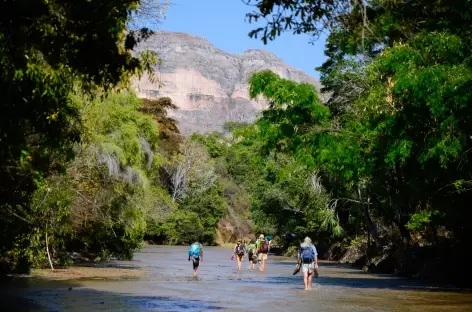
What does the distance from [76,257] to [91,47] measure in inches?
1047

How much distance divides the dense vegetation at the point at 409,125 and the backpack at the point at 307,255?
272cm

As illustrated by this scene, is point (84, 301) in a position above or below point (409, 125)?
below

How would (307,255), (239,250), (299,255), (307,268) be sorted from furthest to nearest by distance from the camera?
(239,250)
(299,255)
(307,255)
(307,268)

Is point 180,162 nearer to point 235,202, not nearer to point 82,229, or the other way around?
point 235,202

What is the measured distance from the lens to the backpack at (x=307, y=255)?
2264 cm

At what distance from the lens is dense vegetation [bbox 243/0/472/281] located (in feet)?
60.3

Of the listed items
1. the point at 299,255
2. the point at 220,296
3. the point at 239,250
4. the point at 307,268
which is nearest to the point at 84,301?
the point at 220,296

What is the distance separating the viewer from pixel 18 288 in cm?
1920

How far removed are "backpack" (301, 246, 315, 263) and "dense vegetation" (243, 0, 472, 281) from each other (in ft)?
8.92

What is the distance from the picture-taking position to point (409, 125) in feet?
66.9

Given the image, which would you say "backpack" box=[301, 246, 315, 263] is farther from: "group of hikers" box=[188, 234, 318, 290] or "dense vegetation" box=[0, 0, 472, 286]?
"dense vegetation" box=[0, 0, 472, 286]

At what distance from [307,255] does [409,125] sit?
215 inches

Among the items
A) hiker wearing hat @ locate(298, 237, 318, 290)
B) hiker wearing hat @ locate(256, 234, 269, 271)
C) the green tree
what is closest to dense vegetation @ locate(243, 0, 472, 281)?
hiker wearing hat @ locate(298, 237, 318, 290)

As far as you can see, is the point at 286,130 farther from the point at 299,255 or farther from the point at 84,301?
the point at 84,301
